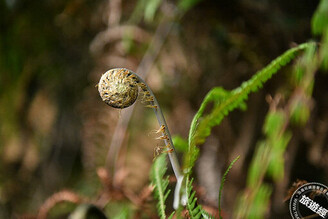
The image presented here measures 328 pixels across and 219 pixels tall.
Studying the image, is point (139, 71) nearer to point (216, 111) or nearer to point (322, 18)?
point (322, 18)

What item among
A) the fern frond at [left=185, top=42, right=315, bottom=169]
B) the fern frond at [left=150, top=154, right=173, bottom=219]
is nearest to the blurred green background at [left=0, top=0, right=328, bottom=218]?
the fern frond at [left=150, top=154, right=173, bottom=219]

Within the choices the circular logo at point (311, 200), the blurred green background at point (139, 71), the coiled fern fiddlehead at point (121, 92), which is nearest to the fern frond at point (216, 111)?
the coiled fern fiddlehead at point (121, 92)

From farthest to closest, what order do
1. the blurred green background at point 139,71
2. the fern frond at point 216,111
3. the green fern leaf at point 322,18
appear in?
the blurred green background at point 139,71 → the green fern leaf at point 322,18 → the fern frond at point 216,111

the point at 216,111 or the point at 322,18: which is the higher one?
the point at 322,18

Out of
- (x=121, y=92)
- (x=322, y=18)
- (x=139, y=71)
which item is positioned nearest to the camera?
(x=121, y=92)

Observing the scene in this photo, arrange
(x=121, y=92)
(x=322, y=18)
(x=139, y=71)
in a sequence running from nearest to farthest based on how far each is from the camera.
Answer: (x=121, y=92), (x=322, y=18), (x=139, y=71)

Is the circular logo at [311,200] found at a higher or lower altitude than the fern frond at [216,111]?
lower

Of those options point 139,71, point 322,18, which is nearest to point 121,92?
point 322,18

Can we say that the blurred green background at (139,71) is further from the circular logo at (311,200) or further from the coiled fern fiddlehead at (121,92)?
the coiled fern fiddlehead at (121,92)
